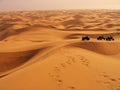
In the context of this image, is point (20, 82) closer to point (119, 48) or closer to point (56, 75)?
point (56, 75)

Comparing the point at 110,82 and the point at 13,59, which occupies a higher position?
the point at 110,82

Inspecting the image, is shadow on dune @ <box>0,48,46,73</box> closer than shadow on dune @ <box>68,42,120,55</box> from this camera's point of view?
Yes

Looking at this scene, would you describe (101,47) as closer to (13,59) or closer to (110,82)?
(13,59)

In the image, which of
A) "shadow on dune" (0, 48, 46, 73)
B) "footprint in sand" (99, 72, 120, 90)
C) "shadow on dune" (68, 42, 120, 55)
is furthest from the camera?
"shadow on dune" (68, 42, 120, 55)

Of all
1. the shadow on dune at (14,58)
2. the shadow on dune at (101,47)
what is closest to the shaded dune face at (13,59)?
the shadow on dune at (14,58)

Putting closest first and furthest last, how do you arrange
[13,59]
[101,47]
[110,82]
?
[110,82] < [13,59] < [101,47]

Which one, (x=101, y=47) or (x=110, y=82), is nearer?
(x=110, y=82)

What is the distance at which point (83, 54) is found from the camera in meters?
8.57

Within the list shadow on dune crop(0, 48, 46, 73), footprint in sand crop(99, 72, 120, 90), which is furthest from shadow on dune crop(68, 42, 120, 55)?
footprint in sand crop(99, 72, 120, 90)

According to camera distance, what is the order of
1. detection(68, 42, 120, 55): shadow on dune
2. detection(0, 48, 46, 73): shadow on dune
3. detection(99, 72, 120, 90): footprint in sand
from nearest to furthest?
1. detection(99, 72, 120, 90): footprint in sand
2. detection(0, 48, 46, 73): shadow on dune
3. detection(68, 42, 120, 55): shadow on dune

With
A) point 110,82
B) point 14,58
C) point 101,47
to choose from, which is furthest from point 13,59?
point 110,82

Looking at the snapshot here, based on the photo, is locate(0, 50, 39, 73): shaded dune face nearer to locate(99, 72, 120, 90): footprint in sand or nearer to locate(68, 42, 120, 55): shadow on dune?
locate(68, 42, 120, 55): shadow on dune

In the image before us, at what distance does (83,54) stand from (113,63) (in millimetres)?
1172

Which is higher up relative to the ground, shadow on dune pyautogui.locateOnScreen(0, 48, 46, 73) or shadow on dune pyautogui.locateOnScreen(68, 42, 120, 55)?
shadow on dune pyautogui.locateOnScreen(68, 42, 120, 55)
